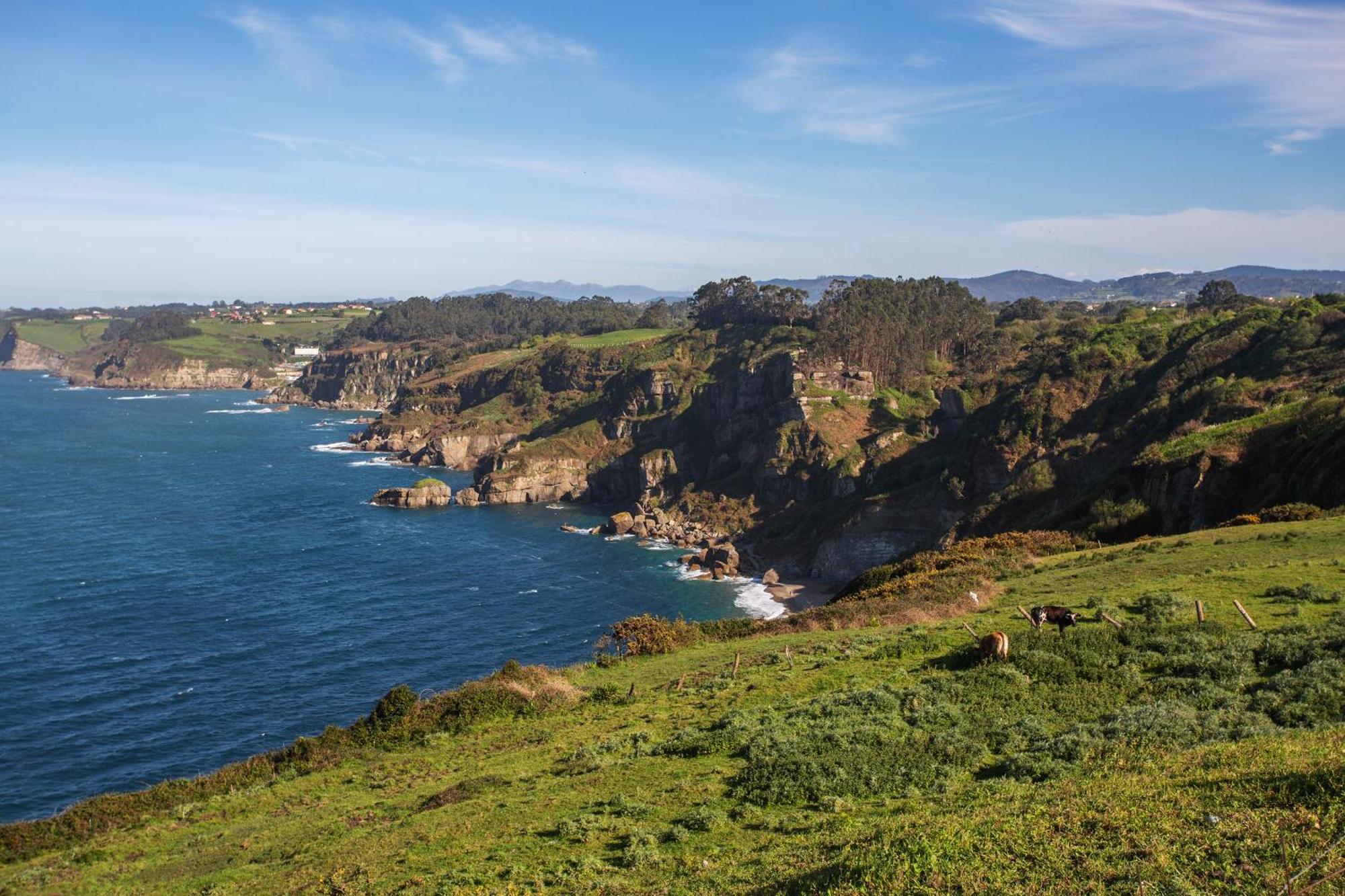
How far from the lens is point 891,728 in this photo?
21781mm

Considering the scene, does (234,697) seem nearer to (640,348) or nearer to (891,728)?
(891,728)

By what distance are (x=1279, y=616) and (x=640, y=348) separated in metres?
174

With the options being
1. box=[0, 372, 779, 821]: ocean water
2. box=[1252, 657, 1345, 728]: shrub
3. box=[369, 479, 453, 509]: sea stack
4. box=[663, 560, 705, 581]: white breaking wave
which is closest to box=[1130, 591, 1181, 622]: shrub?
box=[1252, 657, 1345, 728]: shrub

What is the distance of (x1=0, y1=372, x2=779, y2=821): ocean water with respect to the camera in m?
53.6

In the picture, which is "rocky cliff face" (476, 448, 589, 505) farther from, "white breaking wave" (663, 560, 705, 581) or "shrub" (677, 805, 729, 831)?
"shrub" (677, 805, 729, 831)

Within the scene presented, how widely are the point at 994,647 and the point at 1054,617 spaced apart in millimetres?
3304

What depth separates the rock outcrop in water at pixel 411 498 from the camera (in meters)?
127

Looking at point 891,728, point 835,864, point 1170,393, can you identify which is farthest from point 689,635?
point 1170,393

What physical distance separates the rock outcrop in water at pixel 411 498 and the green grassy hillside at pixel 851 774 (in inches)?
3772

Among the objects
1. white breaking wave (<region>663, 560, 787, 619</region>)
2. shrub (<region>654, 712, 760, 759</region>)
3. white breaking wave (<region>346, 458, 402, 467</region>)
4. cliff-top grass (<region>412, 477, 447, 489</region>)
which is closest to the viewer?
shrub (<region>654, 712, 760, 759</region>)

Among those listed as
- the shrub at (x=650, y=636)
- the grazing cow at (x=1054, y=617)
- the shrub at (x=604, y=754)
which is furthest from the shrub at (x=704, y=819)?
the shrub at (x=650, y=636)

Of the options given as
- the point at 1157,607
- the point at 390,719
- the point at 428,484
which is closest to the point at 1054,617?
the point at 1157,607

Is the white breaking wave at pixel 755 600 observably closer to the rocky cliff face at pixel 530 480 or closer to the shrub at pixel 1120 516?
the shrub at pixel 1120 516

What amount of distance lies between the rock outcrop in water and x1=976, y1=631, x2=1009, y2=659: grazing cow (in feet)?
363
